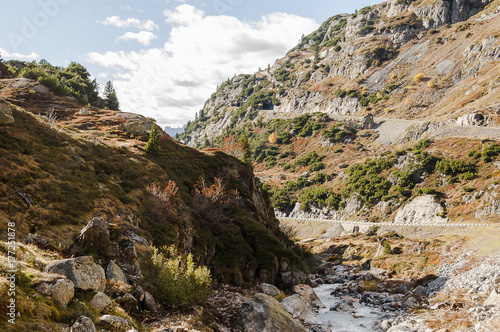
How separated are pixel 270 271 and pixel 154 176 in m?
16.0

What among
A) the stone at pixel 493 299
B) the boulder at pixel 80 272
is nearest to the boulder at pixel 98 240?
the boulder at pixel 80 272

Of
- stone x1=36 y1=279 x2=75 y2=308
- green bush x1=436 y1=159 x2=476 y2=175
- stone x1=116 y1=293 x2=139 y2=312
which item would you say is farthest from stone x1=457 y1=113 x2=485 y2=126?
stone x1=36 y1=279 x2=75 y2=308

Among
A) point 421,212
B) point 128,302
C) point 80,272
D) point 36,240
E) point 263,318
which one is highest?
point 36,240

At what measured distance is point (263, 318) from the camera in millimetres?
16188

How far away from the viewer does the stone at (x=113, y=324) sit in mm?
9617

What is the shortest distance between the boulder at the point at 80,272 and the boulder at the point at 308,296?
68.9ft

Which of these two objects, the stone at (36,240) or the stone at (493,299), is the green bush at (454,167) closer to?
the stone at (493,299)

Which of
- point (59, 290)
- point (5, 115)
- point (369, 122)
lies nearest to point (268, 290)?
point (59, 290)

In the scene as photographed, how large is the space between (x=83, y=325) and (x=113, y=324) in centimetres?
143

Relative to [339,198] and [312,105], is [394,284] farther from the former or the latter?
[312,105]

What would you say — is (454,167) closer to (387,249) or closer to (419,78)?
(387,249)

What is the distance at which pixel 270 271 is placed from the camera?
28.1 metres

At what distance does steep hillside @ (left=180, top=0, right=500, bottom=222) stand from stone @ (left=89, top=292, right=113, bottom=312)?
2085 inches

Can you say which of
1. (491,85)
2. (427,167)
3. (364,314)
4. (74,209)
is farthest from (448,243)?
(491,85)
